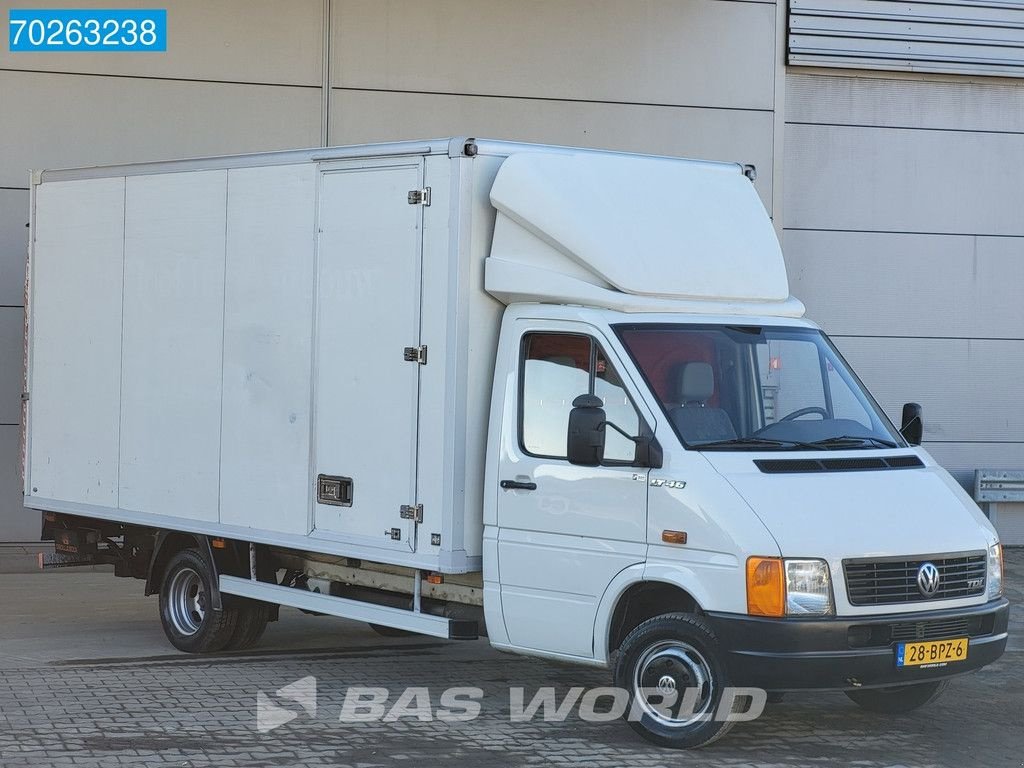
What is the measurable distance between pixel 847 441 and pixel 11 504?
995cm

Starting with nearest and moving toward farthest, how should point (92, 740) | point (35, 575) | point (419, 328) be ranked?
point (92, 740) → point (419, 328) → point (35, 575)

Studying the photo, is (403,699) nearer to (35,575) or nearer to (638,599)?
(638,599)

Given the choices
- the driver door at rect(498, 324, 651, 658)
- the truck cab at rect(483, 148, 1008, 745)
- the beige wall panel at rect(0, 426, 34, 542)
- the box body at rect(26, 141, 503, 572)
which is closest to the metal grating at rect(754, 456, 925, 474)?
the truck cab at rect(483, 148, 1008, 745)

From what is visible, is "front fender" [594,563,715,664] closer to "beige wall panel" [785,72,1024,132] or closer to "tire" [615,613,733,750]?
"tire" [615,613,733,750]

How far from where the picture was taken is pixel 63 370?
10.9m

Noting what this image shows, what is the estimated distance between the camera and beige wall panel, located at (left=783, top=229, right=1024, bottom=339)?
1664 cm

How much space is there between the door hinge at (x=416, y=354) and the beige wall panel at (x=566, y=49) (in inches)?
305

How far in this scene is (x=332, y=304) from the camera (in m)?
8.98

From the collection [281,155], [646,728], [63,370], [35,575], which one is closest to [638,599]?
[646,728]

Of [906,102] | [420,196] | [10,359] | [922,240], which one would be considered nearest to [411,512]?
[420,196]

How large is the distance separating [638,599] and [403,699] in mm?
1739

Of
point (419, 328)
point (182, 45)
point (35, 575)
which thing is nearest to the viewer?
point (419, 328)

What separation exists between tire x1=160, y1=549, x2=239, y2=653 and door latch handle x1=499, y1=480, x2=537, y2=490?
2.76 metres

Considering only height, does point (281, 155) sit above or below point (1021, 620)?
above
